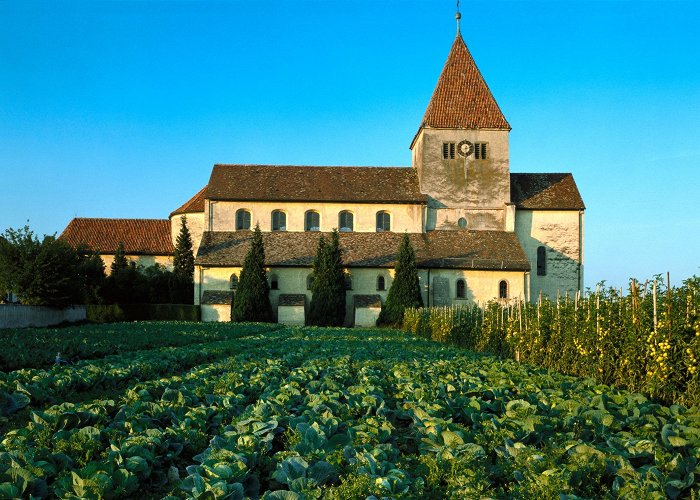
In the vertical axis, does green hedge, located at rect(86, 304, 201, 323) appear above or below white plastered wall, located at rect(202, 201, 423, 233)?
below

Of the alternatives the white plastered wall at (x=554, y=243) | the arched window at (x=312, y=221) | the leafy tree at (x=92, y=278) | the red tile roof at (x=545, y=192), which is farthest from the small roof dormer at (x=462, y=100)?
the leafy tree at (x=92, y=278)

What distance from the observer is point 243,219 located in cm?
5631

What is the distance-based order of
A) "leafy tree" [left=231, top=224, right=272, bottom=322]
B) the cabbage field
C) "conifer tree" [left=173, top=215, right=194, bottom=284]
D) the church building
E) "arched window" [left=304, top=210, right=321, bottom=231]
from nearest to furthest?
the cabbage field
"leafy tree" [left=231, top=224, right=272, bottom=322]
the church building
"arched window" [left=304, top=210, right=321, bottom=231]
"conifer tree" [left=173, top=215, right=194, bottom=284]

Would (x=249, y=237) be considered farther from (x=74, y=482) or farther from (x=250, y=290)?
(x=74, y=482)

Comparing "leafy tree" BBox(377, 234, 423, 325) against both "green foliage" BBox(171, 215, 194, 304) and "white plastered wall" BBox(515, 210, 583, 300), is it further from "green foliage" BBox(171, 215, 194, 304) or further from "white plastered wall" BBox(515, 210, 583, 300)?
"green foliage" BBox(171, 215, 194, 304)

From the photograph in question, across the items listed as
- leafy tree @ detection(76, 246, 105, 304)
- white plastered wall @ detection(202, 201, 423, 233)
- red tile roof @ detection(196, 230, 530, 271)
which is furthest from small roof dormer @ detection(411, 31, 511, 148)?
leafy tree @ detection(76, 246, 105, 304)

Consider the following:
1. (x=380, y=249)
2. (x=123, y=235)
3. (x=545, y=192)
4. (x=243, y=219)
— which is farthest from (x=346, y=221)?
(x=123, y=235)

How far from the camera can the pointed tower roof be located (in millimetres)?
55500

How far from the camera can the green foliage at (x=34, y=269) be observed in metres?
40.2

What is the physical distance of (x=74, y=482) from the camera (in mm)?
5535

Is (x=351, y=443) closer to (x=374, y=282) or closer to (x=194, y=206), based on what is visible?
(x=374, y=282)

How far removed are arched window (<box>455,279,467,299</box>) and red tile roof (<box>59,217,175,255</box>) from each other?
28658 mm

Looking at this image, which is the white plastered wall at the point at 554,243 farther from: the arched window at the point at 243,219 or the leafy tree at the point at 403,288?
the arched window at the point at 243,219

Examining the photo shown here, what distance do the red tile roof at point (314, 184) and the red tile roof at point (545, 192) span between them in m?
8.84
